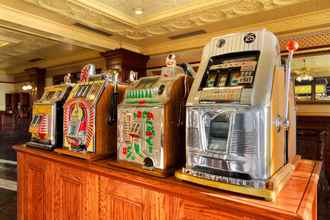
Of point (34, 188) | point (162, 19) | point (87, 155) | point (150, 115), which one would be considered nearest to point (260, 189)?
point (150, 115)

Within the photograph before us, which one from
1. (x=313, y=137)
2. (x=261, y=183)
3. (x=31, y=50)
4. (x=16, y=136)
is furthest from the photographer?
(x=16, y=136)

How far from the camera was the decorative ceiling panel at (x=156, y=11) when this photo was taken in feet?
11.9

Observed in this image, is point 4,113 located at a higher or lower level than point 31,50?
lower

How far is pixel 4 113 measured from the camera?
10.1 meters

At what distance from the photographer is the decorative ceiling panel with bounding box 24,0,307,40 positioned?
11.9ft

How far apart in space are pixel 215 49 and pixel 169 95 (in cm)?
32

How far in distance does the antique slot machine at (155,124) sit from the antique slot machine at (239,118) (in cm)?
14

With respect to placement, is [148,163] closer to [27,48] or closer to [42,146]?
[42,146]

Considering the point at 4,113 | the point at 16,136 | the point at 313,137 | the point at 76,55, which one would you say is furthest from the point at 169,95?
the point at 4,113

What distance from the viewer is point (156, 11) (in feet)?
13.5

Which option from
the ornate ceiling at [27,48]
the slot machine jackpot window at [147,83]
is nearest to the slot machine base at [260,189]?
the slot machine jackpot window at [147,83]

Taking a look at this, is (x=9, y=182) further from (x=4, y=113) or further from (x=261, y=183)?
(x=4, y=113)

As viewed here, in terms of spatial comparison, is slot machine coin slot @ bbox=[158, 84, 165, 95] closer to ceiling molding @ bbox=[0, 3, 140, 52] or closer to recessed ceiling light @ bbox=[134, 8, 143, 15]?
recessed ceiling light @ bbox=[134, 8, 143, 15]

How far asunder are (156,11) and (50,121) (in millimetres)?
2924
